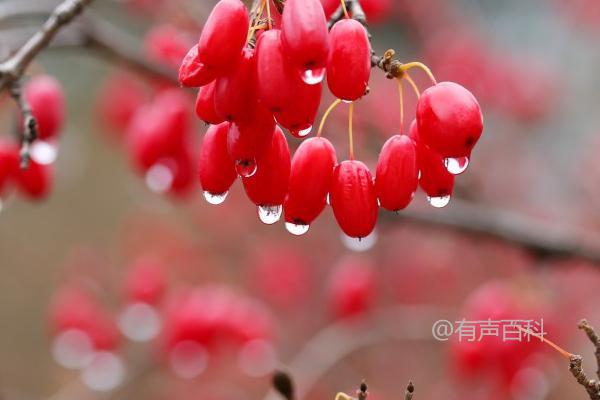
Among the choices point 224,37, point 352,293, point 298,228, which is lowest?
point 298,228

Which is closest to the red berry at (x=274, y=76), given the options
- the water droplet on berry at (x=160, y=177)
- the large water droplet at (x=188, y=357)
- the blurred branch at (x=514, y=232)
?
the water droplet on berry at (x=160, y=177)

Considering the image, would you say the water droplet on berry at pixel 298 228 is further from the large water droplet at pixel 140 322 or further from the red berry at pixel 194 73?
the large water droplet at pixel 140 322

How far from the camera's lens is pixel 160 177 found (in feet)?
6.05

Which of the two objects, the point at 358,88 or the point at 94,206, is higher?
the point at 94,206

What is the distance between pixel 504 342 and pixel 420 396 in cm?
118

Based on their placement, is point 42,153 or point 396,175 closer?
point 396,175

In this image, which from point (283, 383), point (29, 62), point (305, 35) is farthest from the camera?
point (29, 62)

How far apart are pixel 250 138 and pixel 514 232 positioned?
53.4 inches

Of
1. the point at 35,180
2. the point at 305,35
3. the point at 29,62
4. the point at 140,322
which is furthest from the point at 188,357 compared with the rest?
the point at 305,35

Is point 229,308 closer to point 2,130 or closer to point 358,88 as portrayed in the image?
point 358,88

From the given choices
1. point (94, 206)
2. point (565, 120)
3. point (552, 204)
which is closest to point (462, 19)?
point (565, 120)

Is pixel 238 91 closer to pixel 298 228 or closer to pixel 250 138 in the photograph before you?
pixel 250 138

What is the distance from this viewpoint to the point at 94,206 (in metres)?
5.61

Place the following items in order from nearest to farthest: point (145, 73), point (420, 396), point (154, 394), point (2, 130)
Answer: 1. point (145, 73)
2. point (420, 396)
3. point (154, 394)
4. point (2, 130)
